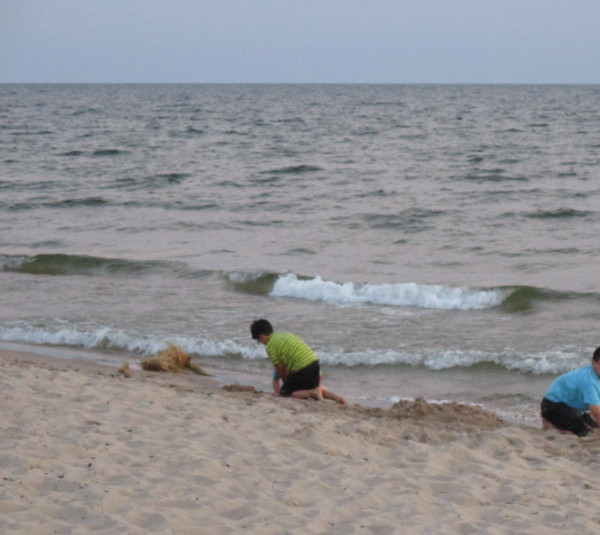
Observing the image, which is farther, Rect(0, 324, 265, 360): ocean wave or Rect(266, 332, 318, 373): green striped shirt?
Rect(0, 324, 265, 360): ocean wave

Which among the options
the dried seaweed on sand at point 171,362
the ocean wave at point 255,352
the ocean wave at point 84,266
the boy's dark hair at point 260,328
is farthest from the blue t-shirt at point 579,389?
the ocean wave at point 84,266

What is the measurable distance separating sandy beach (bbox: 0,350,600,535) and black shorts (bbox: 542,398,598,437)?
0.23 meters

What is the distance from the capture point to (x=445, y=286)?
1446cm

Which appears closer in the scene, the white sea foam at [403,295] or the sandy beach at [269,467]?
the sandy beach at [269,467]

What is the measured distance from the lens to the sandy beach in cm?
496

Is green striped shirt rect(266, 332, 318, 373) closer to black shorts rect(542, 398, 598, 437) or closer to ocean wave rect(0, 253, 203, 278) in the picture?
black shorts rect(542, 398, 598, 437)

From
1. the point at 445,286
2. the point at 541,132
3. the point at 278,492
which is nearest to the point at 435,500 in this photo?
the point at 278,492

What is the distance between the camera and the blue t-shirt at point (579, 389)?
289 inches

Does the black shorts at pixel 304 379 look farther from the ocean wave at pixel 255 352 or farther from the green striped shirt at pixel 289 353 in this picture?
the ocean wave at pixel 255 352

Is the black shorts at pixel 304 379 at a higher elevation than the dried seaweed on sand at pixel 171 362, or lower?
higher

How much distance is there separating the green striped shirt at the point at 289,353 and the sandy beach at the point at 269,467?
605 mm

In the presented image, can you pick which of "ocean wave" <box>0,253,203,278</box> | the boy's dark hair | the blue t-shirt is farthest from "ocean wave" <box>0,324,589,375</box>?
"ocean wave" <box>0,253,203,278</box>

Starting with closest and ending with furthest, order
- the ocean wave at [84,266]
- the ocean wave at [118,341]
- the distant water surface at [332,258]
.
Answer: the distant water surface at [332,258] < the ocean wave at [118,341] < the ocean wave at [84,266]

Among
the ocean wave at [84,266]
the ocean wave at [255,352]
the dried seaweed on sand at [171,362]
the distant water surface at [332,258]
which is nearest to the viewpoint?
the dried seaweed on sand at [171,362]
